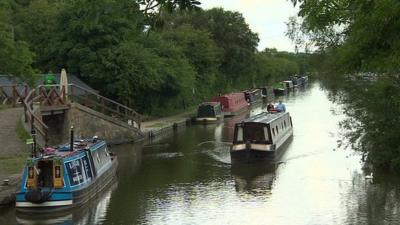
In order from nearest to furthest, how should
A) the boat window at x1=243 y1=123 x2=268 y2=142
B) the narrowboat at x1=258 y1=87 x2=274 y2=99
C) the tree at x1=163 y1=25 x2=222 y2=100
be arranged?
the boat window at x1=243 y1=123 x2=268 y2=142, the tree at x1=163 y1=25 x2=222 y2=100, the narrowboat at x1=258 y1=87 x2=274 y2=99

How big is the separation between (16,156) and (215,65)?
39936 mm

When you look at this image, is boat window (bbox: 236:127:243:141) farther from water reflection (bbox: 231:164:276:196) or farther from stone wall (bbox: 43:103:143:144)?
stone wall (bbox: 43:103:143:144)

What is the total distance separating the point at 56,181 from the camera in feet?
59.0

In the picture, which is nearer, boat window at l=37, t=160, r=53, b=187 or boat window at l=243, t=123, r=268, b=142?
boat window at l=37, t=160, r=53, b=187

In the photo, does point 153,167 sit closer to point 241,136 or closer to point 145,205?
point 241,136

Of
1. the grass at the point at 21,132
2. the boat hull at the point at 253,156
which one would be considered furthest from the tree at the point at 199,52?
the grass at the point at 21,132

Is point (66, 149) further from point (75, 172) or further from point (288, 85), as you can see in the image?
point (288, 85)

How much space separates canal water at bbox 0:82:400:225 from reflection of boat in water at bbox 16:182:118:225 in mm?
28

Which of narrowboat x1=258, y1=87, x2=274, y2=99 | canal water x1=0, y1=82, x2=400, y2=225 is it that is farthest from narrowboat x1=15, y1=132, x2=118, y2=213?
narrowboat x1=258, y1=87, x2=274, y2=99

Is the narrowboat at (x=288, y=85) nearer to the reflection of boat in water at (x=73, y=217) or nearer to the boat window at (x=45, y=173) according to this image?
the reflection of boat in water at (x=73, y=217)

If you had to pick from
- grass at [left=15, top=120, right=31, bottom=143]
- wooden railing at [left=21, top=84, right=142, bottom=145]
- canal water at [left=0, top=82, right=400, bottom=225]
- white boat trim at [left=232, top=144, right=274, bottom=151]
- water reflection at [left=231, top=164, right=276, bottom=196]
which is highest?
wooden railing at [left=21, top=84, right=142, bottom=145]

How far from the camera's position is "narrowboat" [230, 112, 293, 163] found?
89.0ft

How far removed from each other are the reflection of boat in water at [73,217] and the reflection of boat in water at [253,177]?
531cm

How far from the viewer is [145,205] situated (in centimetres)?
1891
